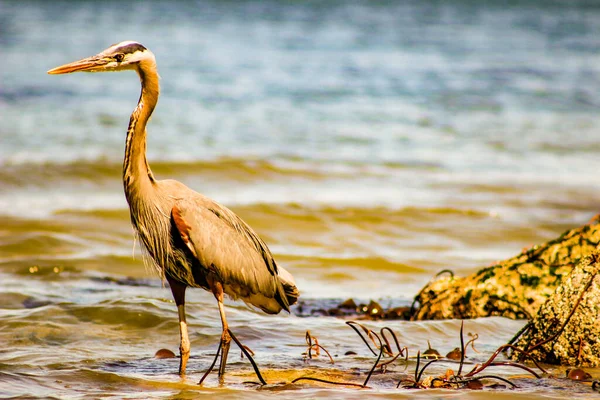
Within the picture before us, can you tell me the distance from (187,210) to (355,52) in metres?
21.7

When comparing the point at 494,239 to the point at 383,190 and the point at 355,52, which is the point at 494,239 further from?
the point at 355,52

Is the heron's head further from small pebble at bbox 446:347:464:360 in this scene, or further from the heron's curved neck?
small pebble at bbox 446:347:464:360

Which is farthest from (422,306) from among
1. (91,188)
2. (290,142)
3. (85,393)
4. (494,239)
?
(290,142)

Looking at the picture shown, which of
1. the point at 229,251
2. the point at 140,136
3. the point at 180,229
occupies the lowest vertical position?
the point at 229,251

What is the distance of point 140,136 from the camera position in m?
4.65

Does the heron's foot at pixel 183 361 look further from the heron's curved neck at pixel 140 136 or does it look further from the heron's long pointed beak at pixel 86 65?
the heron's long pointed beak at pixel 86 65

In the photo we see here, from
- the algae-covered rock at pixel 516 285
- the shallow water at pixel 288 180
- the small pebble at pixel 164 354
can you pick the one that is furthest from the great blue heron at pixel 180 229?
the algae-covered rock at pixel 516 285

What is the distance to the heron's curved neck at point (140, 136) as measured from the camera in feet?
15.2

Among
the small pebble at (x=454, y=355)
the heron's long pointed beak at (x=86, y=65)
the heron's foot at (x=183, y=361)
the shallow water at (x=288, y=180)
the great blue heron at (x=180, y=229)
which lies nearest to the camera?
the heron's long pointed beak at (x=86, y=65)

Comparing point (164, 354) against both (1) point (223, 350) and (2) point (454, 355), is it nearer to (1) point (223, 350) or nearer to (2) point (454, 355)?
(1) point (223, 350)

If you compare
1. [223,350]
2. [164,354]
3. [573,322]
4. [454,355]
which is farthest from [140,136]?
[573,322]

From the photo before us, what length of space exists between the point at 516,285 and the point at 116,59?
3175 mm

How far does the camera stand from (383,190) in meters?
11.6

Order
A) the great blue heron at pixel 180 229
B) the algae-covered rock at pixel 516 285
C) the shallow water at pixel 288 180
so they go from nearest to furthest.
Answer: the great blue heron at pixel 180 229 → the shallow water at pixel 288 180 → the algae-covered rock at pixel 516 285
